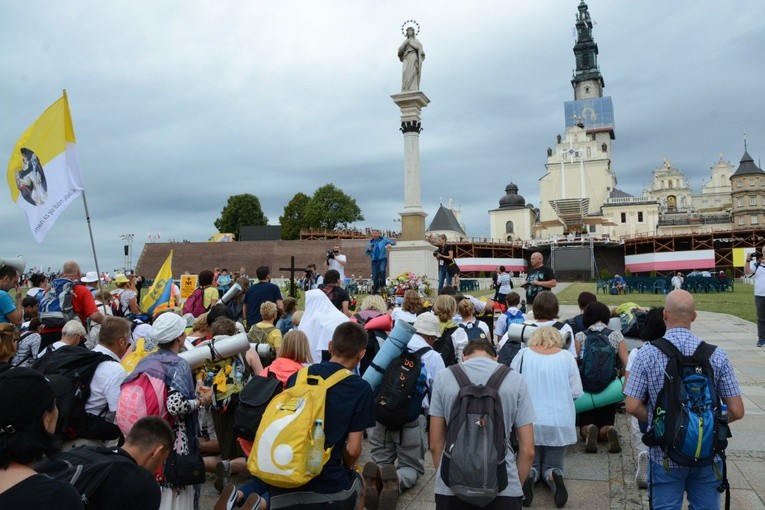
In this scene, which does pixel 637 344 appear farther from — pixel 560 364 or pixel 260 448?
pixel 260 448

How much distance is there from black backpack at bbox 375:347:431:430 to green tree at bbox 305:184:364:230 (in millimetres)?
77377

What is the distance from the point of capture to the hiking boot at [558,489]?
5.12 m

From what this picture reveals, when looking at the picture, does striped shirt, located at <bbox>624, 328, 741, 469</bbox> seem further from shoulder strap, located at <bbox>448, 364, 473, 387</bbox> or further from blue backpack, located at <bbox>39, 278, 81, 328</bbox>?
blue backpack, located at <bbox>39, 278, 81, 328</bbox>

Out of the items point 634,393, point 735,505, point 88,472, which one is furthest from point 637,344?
point 88,472

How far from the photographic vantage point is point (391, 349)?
16.1 ft

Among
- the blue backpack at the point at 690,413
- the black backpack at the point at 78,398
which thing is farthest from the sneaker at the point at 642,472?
the black backpack at the point at 78,398

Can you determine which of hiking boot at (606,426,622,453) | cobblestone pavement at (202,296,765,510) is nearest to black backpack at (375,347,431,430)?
cobblestone pavement at (202,296,765,510)

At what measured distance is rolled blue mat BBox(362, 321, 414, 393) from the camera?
4855 mm

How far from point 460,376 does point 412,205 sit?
1988 cm

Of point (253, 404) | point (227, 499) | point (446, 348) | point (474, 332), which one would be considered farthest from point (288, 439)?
point (474, 332)

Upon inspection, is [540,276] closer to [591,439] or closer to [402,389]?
[591,439]

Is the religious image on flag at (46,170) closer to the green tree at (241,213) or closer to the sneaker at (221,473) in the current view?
the sneaker at (221,473)

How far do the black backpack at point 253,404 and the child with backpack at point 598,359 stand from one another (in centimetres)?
358

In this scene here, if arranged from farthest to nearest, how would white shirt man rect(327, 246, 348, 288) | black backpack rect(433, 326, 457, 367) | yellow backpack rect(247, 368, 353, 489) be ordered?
white shirt man rect(327, 246, 348, 288) → black backpack rect(433, 326, 457, 367) → yellow backpack rect(247, 368, 353, 489)
